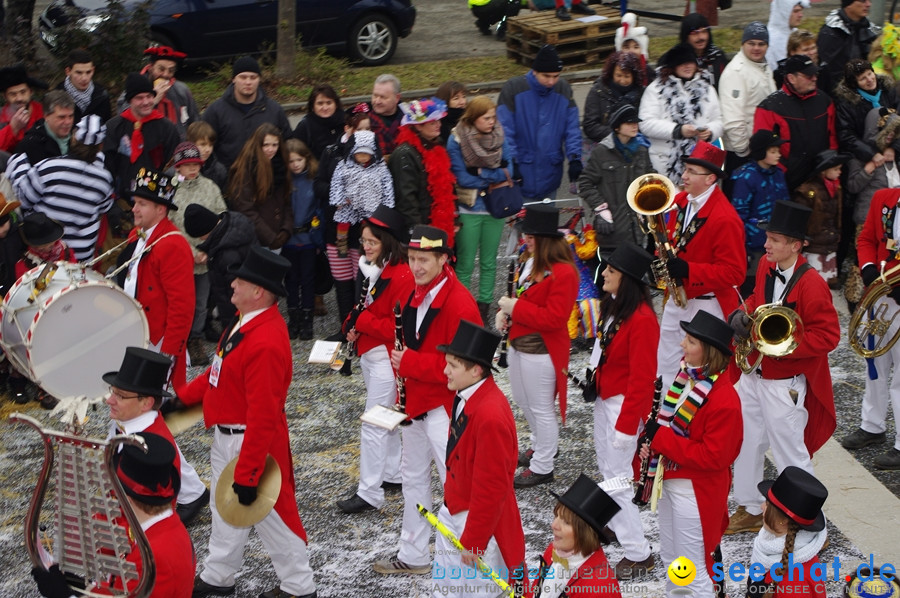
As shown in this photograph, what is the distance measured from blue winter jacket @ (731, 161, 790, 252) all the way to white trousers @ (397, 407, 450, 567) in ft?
14.7

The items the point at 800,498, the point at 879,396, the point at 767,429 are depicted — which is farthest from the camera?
the point at 879,396

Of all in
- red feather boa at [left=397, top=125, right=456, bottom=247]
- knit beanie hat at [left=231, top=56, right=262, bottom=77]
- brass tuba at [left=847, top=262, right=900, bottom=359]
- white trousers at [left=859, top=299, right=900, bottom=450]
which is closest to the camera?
brass tuba at [left=847, top=262, right=900, bottom=359]

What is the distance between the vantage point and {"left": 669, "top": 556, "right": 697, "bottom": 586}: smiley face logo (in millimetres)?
5641

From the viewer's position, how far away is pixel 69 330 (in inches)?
262

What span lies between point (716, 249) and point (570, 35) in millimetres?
7819

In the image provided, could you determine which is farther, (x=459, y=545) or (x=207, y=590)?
(x=207, y=590)

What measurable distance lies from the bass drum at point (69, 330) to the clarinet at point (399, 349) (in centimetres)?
161

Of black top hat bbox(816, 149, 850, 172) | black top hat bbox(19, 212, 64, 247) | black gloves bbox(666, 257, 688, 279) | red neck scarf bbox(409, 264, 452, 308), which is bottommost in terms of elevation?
black top hat bbox(816, 149, 850, 172)

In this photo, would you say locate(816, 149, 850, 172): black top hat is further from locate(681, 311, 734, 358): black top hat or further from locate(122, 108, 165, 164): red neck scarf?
locate(122, 108, 165, 164): red neck scarf

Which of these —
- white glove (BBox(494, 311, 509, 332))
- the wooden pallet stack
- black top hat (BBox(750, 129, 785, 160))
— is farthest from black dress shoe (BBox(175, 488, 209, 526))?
the wooden pallet stack

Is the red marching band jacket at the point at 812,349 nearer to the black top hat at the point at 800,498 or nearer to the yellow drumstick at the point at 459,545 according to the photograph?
the black top hat at the point at 800,498

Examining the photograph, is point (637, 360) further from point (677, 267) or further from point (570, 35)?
point (570, 35)

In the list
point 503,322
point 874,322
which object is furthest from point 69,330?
point 874,322

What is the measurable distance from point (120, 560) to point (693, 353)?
9.90ft
